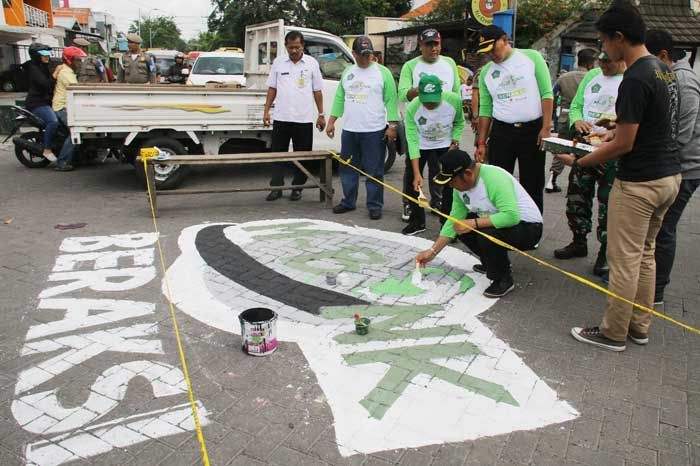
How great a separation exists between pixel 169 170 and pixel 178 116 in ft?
2.44

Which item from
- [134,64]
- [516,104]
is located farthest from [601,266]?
[134,64]

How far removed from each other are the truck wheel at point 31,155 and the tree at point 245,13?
27.5 m

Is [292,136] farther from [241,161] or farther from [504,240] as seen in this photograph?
[504,240]

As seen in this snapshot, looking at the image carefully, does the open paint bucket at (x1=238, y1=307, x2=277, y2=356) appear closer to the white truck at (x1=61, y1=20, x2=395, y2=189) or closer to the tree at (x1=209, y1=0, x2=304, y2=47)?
the white truck at (x1=61, y1=20, x2=395, y2=189)

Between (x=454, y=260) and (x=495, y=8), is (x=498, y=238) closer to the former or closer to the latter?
(x=454, y=260)

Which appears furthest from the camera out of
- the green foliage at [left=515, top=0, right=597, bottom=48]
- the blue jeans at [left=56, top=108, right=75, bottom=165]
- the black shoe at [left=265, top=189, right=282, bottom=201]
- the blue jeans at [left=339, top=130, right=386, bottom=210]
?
the green foliage at [left=515, top=0, right=597, bottom=48]

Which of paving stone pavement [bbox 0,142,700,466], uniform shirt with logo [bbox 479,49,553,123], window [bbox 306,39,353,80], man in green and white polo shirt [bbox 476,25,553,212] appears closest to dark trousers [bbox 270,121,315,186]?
window [bbox 306,39,353,80]

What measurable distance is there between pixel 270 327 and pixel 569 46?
722 inches

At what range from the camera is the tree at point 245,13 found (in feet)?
115

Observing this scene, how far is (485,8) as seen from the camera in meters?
13.1

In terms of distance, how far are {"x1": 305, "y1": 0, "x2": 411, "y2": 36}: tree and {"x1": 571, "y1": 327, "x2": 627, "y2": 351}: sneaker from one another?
32.6 meters

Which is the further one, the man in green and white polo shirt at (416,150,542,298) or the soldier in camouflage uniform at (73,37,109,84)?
the soldier in camouflage uniform at (73,37,109,84)

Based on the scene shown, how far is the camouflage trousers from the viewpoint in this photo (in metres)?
4.58

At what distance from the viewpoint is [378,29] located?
98.9ft
